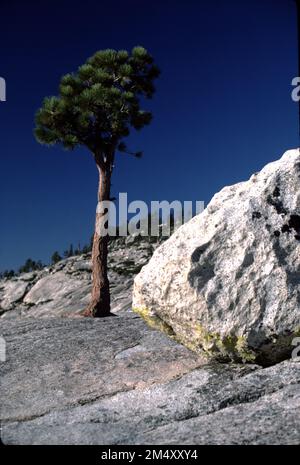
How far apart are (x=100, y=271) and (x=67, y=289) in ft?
143

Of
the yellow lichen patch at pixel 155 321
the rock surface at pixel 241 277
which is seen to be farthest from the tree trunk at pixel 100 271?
the rock surface at pixel 241 277

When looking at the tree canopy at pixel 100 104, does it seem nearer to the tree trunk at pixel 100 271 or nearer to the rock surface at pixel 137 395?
the tree trunk at pixel 100 271

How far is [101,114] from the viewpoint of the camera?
89.5ft

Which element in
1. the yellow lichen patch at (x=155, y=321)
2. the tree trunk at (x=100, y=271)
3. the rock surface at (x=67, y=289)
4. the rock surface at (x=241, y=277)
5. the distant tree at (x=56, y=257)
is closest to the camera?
the rock surface at (x=241, y=277)

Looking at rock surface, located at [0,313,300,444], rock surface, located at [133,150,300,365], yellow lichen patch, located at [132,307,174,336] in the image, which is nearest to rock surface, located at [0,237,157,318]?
rock surface, located at [0,313,300,444]

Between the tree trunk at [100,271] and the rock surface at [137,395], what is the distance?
9.89 meters

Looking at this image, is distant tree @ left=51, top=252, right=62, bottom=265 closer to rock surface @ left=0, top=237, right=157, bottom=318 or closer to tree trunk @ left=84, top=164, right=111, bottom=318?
rock surface @ left=0, top=237, right=157, bottom=318

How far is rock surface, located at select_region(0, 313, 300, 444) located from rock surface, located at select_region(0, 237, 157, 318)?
35805 millimetres

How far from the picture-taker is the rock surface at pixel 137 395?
7652 mm

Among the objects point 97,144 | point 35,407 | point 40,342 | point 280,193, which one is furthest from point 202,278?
point 97,144

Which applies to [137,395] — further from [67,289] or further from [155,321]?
[67,289]

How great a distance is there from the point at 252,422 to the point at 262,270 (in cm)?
352

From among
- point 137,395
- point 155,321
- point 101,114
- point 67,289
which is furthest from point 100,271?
point 67,289
